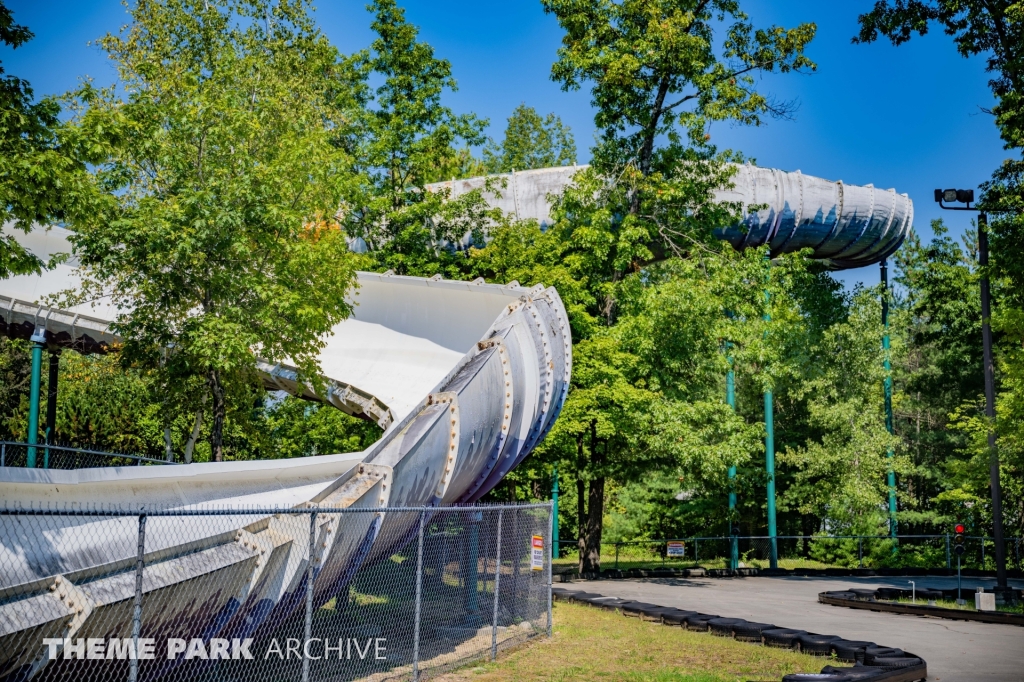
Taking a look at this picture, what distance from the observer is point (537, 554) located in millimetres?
12953

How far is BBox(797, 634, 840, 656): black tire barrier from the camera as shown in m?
11.9

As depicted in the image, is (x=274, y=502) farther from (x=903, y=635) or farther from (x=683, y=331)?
(x=683, y=331)

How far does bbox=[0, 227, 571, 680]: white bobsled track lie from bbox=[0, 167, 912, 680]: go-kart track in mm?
17

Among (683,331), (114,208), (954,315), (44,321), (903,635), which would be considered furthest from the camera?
(954,315)

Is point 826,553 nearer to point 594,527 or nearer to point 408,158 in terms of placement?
point 594,527

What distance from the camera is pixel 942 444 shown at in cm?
4247

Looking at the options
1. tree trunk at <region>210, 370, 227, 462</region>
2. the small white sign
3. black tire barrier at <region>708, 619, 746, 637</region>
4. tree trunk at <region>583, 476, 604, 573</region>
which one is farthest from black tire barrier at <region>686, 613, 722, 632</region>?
tree trunk at <region>583, 476, 604, 573</region>

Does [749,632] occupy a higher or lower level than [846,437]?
lower

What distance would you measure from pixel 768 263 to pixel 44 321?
55.7ft

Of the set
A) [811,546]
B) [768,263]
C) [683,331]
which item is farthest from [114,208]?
[811,546]

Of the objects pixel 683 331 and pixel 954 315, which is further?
pixel 954 315

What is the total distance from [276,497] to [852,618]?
11.1 m

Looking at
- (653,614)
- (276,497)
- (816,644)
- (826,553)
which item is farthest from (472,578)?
(826,553)

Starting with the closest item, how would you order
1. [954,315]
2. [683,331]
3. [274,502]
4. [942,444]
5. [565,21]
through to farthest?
[274,502], [683,331], [565,21], [954,315], [942,444]
